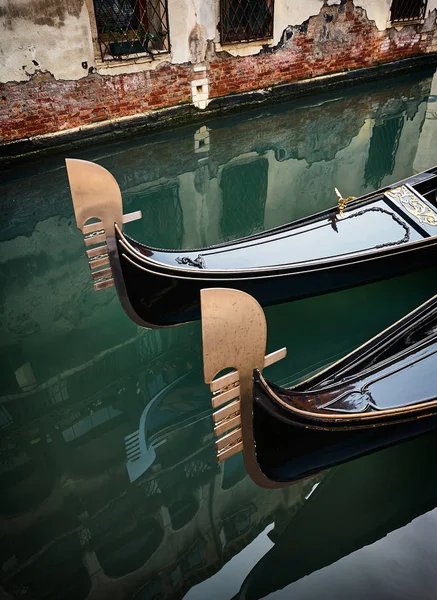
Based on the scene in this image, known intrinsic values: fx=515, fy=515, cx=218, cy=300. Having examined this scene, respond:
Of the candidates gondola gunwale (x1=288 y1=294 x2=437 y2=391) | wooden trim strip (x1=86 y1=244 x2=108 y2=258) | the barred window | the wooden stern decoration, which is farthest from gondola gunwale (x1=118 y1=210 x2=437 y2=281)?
the barred window

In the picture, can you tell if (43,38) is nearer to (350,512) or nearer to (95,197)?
(95,197)

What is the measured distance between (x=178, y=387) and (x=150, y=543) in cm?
65

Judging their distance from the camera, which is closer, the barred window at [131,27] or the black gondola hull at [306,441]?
the black gondola hull at [306,441]

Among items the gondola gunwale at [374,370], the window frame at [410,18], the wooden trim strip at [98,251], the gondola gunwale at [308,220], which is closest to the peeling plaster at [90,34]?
the window frame at [410,18]

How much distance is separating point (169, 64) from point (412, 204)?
2.71 meters

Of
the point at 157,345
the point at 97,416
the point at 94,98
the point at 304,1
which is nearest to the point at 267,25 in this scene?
the point at 304,1

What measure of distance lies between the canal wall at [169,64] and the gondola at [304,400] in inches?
123

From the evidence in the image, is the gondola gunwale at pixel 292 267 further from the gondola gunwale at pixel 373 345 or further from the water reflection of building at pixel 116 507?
the water reflection of building at pixel 116 507

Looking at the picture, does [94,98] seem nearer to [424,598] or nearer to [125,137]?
[125,137]

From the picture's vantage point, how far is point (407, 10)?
556cm

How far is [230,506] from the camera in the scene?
1.61 metres

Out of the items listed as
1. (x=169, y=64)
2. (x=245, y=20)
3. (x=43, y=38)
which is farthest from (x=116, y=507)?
(x=245, y=20)

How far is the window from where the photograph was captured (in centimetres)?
431

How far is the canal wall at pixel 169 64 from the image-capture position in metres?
3.53
